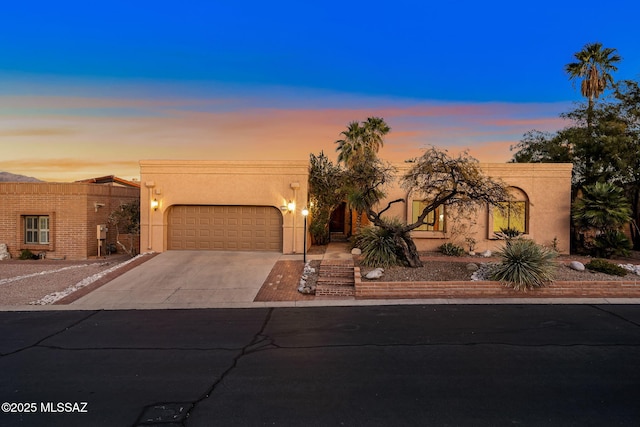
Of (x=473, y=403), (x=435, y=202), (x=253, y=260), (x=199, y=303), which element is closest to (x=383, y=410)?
(x=473, y=403)

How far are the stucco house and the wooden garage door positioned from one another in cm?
4

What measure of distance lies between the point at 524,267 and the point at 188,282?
10.2m

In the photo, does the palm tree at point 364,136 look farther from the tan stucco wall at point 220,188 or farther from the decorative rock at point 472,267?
the decorative rock at point 472,267

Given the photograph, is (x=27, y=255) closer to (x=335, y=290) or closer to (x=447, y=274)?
Answer: (x=335, y=290)

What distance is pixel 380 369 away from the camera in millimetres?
6199

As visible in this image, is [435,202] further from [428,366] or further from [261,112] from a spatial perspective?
[261,112]

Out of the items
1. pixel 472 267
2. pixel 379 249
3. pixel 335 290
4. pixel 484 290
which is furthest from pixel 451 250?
pixel 335 290

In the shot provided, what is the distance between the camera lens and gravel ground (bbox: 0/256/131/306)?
11.8m

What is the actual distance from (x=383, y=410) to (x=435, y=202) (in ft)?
30.6

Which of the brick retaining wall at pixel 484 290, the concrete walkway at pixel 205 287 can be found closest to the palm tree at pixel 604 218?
the brick retaining wall at pixel 484 290

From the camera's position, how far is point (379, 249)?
1379 cm

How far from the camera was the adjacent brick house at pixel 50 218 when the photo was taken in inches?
755

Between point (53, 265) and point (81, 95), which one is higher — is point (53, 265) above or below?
below

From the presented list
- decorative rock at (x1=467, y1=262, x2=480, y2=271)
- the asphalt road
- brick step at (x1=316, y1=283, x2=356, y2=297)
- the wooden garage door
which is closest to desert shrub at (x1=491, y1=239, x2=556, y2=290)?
decorative rock at (x1=467, y1=262, x2=480, y2=271)
